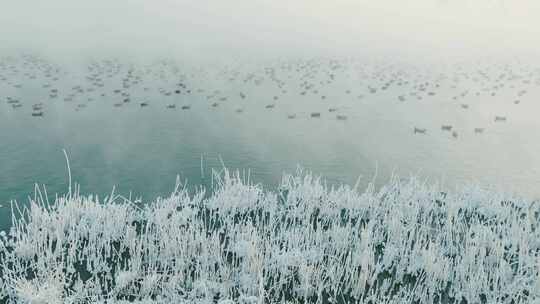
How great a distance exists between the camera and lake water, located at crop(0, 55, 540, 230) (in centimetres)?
2045

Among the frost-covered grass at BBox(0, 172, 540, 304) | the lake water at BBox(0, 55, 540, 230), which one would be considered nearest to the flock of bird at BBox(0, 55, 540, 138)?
the lake water at BBox(0, 55, 540, 230)

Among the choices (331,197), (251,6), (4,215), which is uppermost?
(251,6)

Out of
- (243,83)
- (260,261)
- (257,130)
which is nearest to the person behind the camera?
(260,261)

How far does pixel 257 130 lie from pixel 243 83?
606 inches

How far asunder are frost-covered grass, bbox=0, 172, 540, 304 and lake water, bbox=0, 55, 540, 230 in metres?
4.45

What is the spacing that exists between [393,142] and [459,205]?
34.8 ft

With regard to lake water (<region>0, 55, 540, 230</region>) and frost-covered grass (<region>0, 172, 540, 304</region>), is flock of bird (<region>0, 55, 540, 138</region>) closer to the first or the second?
lake water (<region>0, 55, 540, 230</region>)

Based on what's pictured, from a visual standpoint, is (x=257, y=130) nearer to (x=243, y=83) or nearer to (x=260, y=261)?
(x=243, y=83)

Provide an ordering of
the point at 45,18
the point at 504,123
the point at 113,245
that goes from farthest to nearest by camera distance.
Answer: the point at 45,18, the point at 504,123, the point at 113,245

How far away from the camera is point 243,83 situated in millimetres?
42312

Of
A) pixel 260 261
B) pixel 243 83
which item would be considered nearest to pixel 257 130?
pixel 243 83

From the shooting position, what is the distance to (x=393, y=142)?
2597cm

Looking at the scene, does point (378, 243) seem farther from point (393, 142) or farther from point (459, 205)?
point (393, 142)

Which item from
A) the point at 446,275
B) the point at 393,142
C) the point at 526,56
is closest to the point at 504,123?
the point at 393,142
